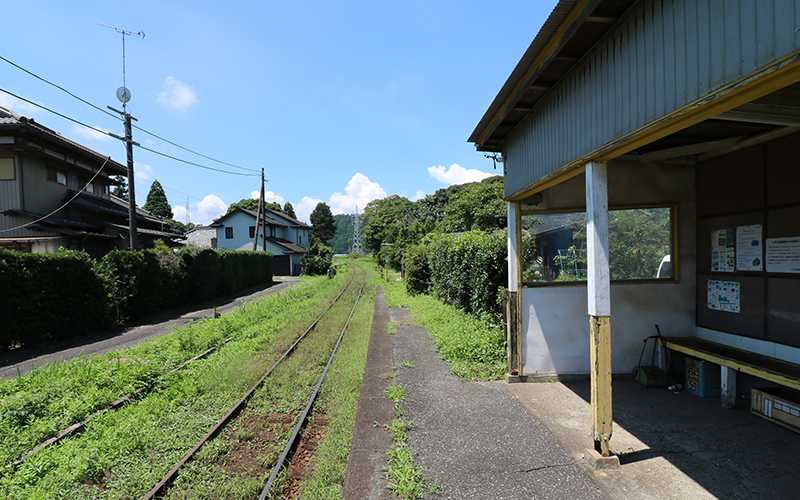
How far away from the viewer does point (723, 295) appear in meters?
5.44

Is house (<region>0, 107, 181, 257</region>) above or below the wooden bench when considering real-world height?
above

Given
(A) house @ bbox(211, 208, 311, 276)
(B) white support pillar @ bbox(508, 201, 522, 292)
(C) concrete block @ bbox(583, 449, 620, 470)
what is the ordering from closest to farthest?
(C) concrete block @ bbox(583, 449, 620, 470) < (B) white support pillar @ bbox(508, 201, 522, 292) < (A) house @ bbox(211, 208, 311, 276)

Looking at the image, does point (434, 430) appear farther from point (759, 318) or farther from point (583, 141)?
point (759, 318)

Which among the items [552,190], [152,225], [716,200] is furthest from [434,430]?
[152,225]

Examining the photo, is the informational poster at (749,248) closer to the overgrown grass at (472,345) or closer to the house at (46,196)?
the overgrown grass at (472,345)

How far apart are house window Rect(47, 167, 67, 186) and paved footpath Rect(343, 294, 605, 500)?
66.2 feet

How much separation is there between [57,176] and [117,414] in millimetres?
18596

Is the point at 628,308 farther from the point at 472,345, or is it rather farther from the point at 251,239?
the point at 251,239

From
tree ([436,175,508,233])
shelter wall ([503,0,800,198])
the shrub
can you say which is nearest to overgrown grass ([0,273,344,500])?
shelter wall ([503,0,800,198])

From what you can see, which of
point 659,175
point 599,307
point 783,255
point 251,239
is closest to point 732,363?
point 783,255

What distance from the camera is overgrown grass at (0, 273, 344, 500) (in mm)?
3794

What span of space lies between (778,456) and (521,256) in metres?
3.52

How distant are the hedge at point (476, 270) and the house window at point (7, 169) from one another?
17.8m

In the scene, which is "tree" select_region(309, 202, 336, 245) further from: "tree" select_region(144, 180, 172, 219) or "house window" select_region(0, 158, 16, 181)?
"house window" select_region(0, 158, 16, 181)
